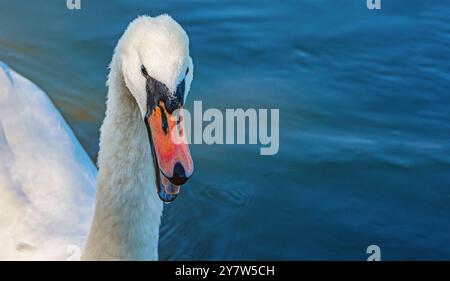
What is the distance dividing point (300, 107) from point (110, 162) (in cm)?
301

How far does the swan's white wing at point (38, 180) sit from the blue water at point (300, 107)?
2.83 ft

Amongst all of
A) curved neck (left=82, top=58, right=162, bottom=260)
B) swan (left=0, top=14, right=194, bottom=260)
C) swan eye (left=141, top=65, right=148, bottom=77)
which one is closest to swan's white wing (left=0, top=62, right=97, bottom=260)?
swan (left=0, top=14, right=194, bottom=260)

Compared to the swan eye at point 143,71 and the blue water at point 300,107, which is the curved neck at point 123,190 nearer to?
the swan eye at point 143,71

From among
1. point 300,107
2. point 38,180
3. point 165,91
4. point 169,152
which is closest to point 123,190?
point 169,152

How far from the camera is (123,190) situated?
4379 millimetres

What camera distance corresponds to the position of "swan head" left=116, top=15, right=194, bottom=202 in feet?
12.3

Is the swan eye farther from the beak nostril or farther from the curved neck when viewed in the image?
the beak nostril

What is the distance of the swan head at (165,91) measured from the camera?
375cm

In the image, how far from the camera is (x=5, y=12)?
8195 mm

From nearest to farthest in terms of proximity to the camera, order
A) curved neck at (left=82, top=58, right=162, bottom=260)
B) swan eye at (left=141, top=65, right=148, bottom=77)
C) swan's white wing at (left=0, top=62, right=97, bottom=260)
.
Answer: swan eye at (left=141, top=65, right=148, bottom=77), curved neck at (left=82, top=58, right=162, bottom=260), swan's white wing at (left=0, top=62, right=97, bottom=260)

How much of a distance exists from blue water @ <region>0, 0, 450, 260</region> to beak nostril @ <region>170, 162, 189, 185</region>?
6.97ft
